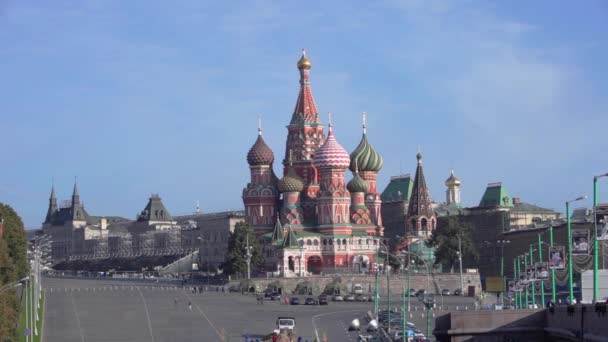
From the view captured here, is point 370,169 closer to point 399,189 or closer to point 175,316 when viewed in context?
point 399,189

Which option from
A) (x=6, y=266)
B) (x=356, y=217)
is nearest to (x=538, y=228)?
(x=356, y=217)

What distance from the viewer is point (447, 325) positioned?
5872cm

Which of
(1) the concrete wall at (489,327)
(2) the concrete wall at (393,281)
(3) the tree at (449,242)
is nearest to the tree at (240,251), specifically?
(2) the concrete wall at (393,281)

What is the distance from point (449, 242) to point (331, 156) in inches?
691

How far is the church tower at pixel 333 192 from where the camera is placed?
520ft

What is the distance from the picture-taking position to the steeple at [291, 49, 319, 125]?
168 m

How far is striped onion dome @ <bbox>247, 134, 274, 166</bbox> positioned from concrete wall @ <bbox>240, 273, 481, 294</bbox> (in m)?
22.0

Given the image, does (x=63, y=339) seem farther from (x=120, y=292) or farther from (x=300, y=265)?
(x=300, y=265)

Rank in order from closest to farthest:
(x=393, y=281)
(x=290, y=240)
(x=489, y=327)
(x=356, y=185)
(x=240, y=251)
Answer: (x=489, y=327) → (x=393, y=281) → (x=240, y=251) → (x=290, y=240) → (x=356, y=185)

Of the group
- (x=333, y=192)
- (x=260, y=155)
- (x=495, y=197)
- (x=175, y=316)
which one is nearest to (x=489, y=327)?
(x=175, y=316)

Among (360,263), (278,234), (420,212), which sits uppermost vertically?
(420,212)

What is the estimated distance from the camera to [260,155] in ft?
541

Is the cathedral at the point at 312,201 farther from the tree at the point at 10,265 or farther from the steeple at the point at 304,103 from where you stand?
the tree at the point at 10,265

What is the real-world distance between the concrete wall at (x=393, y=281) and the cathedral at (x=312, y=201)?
5.64 metres
